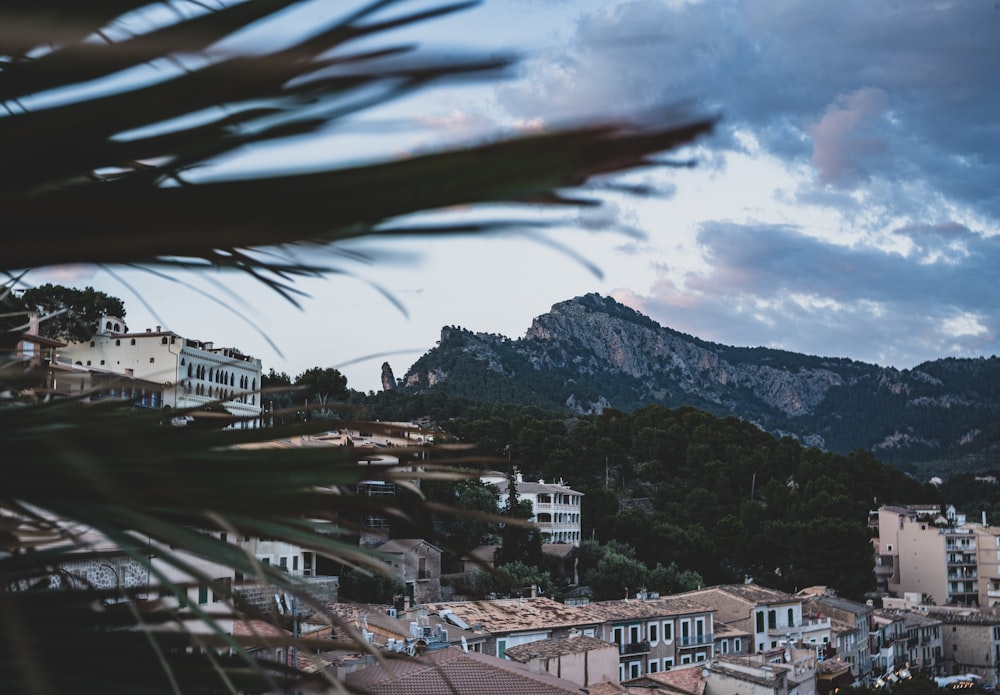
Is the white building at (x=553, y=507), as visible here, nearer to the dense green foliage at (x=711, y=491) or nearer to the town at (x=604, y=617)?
the town at (x=604, y=617)

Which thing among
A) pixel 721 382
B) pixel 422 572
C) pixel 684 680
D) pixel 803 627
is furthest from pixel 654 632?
pixel 721 382

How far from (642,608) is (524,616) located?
6769mm

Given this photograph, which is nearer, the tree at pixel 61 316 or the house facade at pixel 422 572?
the tree at pixel 61 316

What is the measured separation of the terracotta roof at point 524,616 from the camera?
26.0 meters

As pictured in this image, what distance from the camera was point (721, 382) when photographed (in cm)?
18350

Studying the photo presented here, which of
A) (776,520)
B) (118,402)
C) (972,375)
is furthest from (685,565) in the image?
(972,375)

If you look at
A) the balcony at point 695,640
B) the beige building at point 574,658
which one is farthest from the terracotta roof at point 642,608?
the beige building at point 574,658

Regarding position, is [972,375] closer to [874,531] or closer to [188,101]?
[874,531]

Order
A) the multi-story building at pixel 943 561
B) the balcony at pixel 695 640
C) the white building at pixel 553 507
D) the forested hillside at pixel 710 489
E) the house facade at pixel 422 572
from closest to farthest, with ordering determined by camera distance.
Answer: the balcony at pixel 695 640 → the house facade at pixel 422 572 → the white building at pixel 553 507 → the forested hillside at pixel 710 489 → the multi-story building at pixel 943 561

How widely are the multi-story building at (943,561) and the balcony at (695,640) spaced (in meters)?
29.6

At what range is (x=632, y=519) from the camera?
50312mm

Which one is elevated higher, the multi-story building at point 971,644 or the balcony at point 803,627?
the balcony at point 803,627

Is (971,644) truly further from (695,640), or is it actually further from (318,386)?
(318,386)

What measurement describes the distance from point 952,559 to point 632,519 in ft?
73.9
